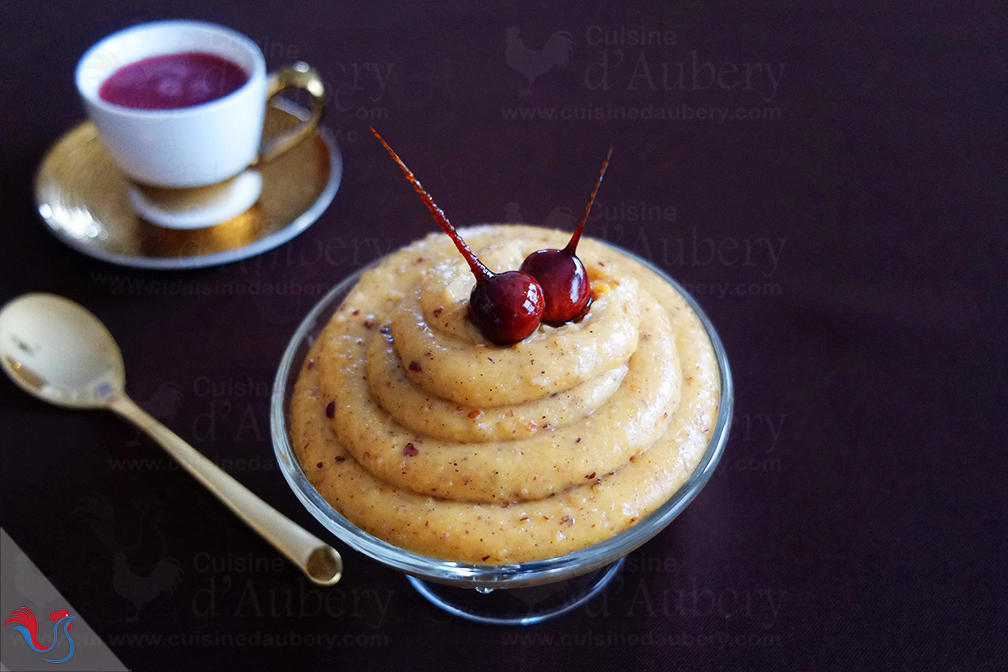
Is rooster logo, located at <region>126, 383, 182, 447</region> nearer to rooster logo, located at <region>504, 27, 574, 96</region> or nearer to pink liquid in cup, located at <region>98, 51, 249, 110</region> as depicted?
pink liquid in cup, located at <region>98, 51, 249, 110</region>

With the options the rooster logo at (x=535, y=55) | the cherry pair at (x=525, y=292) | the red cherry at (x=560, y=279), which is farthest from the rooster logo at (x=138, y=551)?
the rooster logo at (x=535, y=55)

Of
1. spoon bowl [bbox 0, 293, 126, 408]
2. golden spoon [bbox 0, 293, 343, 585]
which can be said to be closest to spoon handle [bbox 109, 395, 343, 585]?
golden spoon [bbox 0, 293, 343, 585]

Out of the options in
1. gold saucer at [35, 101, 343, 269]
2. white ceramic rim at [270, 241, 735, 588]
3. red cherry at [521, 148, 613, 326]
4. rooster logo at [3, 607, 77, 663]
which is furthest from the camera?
gold saucer at [35, 101, 343, 269]

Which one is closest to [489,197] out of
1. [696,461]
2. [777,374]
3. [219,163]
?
[219,163]

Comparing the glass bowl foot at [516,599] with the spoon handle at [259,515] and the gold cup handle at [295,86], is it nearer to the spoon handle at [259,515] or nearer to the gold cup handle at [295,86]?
the spoon handle at [259,515]

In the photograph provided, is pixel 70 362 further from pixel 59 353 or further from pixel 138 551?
pixel 138 551
